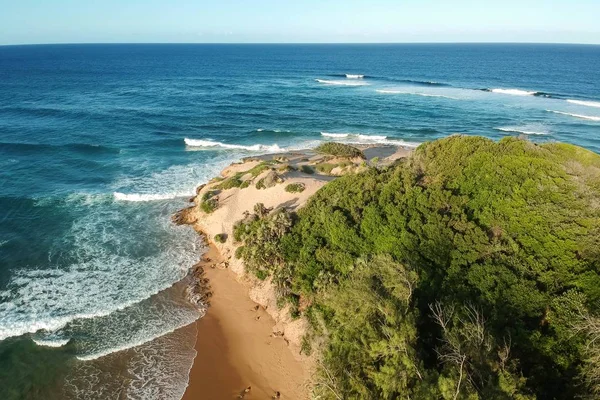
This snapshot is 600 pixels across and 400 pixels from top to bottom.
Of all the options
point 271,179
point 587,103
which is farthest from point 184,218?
point 587,103

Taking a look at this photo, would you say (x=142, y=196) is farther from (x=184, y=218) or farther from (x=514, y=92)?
(x=514, y=92)

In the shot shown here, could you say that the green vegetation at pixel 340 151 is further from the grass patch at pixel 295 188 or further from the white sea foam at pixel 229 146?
the grass patch at pixel 295 188

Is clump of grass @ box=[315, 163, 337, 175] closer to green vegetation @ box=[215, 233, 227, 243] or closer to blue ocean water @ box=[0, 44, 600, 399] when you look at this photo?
green vegetation @ box=[215, 233, 227, 243]

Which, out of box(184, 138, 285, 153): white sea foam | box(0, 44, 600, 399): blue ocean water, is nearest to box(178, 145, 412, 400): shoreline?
box(0, 44, 600, 399): blue ocean water

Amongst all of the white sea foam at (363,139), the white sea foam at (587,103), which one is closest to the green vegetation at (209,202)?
the white sea foam at (363,139)

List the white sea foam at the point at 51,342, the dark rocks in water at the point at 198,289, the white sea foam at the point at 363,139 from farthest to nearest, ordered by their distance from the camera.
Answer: the white sea foam at the point at 363,139 < the dark rocks in water at the point at 198,289 < the white sea foam at the point at 51,342
